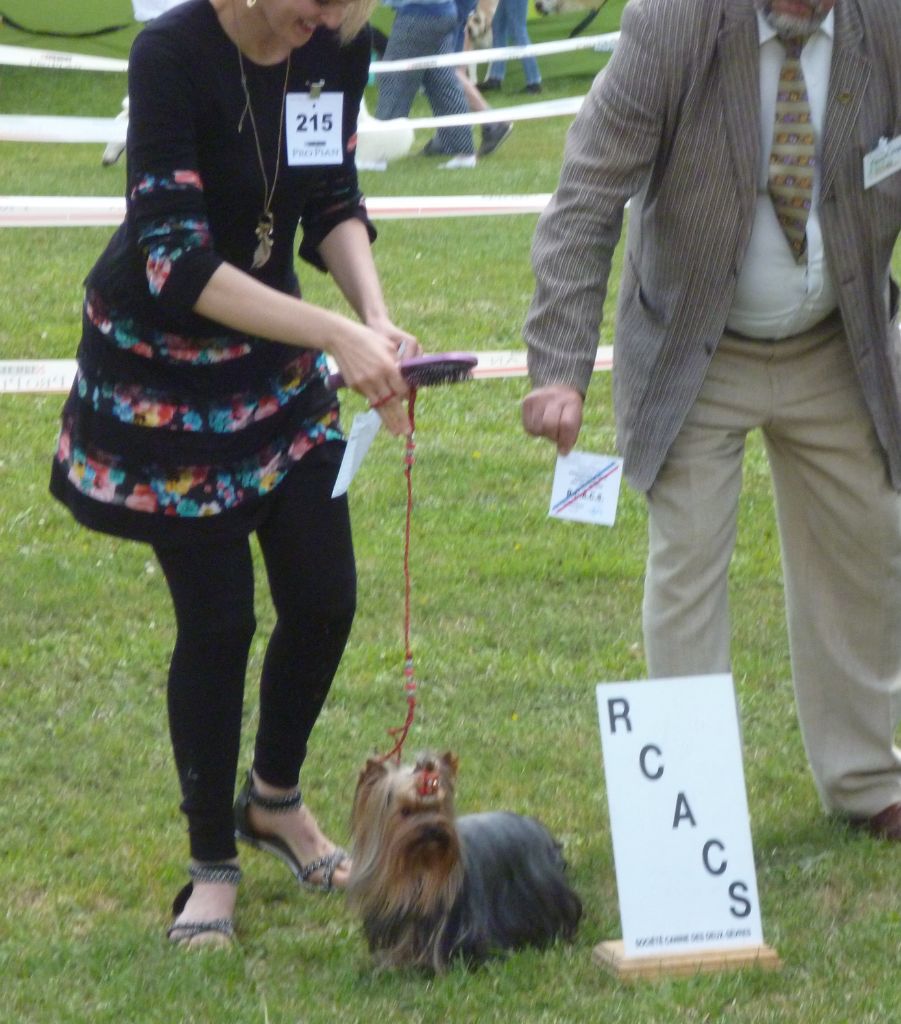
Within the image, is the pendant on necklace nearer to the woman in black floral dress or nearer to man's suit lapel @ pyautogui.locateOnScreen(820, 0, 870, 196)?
the woman in black floral dress

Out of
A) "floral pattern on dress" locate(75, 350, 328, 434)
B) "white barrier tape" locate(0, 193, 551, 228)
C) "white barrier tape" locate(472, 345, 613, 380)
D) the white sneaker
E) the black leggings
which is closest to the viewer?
"floral pattern on dress" locate(75, 350, 328, 434)

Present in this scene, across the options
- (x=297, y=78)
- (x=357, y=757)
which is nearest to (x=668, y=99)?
(x=297, y=78)

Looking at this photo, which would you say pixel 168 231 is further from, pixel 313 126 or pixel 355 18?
pixel 355 18

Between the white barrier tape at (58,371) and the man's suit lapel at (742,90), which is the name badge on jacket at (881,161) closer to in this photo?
the man's suit lapel at (742,90)

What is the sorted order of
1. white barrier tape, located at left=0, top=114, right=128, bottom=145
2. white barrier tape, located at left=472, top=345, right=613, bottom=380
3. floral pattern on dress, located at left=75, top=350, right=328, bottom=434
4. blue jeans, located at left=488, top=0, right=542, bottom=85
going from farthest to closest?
1. blue jeans, located at left=488, top=0, right=542, bottom=85
2. white barrier tape, located at left=0, top=114, right=128, bottom=145
3. white barrier tape, located at left=472, top=345, right=613, bottom=380
4. floral pattern on dress, located at left=75, top=350, right=328, bottom=434

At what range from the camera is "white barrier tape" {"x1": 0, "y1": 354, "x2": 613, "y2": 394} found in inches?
251

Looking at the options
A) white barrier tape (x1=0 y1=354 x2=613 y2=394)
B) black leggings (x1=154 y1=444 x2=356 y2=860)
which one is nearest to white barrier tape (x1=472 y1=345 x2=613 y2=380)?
white barrier tape (x1=0 y1=354 x2=613 y2=394)

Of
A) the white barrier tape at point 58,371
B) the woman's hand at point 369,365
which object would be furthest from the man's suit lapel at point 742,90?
the white barrier tape at point 58,371

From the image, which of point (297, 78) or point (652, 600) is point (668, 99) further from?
point (652, 600)

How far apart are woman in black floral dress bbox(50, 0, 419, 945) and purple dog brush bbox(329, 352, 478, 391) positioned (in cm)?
4

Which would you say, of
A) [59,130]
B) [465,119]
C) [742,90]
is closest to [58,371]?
[742,90]

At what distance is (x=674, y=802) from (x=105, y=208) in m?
5.38

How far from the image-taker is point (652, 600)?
3.25m

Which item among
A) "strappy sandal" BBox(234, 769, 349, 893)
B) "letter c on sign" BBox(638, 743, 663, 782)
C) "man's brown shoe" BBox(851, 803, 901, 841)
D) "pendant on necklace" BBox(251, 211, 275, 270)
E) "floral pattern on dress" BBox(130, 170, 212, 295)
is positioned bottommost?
"man's brown shoe" BBox(851, 803, 901, 841)
